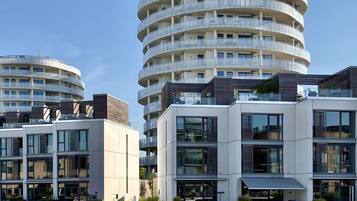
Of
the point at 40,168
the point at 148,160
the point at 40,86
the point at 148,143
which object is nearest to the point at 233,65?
the point at 148,143

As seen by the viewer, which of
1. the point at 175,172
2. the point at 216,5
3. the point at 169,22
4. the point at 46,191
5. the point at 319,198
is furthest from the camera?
the point at 169,22

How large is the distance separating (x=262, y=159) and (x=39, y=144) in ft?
81.8

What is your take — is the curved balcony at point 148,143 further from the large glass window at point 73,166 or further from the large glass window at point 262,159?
the large glass window at point 262,159

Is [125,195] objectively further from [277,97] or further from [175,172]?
[277,97]

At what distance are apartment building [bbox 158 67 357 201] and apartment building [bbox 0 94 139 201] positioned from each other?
8707mm

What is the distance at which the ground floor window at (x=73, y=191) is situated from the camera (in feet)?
170

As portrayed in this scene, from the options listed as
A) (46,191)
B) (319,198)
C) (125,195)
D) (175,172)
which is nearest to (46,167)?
(46,191)

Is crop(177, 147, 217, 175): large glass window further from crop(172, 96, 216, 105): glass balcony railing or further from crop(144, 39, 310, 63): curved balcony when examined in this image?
crop(144, 39, 310, 63): curved balcony

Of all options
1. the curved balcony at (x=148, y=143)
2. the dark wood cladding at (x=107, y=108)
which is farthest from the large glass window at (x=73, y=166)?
the curved balcony at (x=148, y=143)

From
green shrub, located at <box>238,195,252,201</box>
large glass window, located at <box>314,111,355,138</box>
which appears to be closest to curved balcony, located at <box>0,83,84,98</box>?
green shrub, located at <box>238,195,252,201</box>

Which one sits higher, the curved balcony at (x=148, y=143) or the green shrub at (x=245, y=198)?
the curved balcony at (x=148, y=143)

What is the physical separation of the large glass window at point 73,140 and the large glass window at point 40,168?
423 centimetres

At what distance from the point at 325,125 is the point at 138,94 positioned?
135ft

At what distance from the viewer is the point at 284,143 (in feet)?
140
